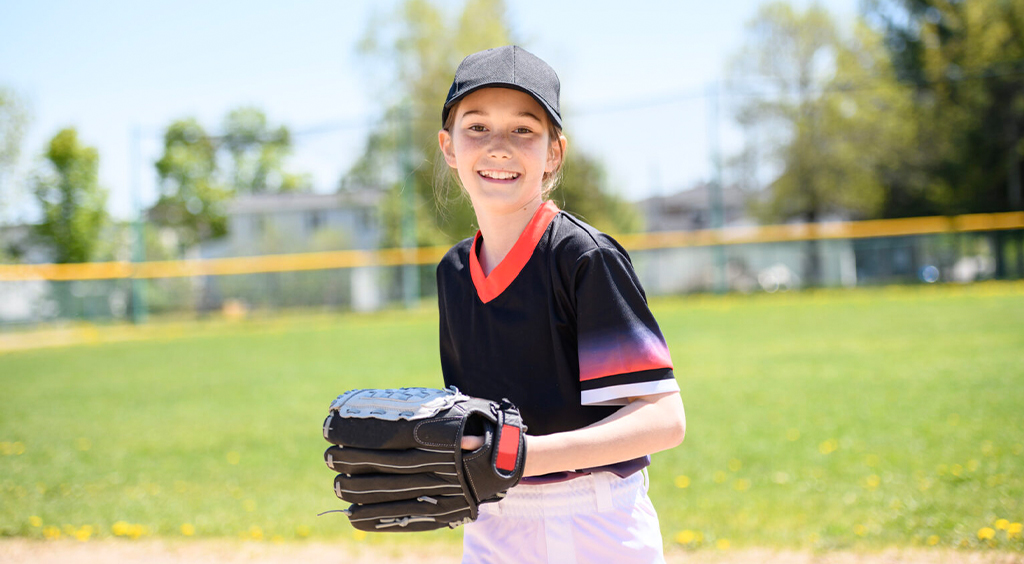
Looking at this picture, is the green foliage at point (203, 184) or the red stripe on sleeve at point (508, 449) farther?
the green foliage at point (203, 184)

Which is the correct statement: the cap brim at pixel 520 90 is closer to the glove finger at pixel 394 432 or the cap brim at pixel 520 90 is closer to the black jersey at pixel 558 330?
the black jersey at pixel 558 330

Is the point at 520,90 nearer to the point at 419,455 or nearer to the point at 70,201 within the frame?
the point at 419,455

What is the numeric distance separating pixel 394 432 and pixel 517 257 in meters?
0.41

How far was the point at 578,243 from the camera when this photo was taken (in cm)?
141

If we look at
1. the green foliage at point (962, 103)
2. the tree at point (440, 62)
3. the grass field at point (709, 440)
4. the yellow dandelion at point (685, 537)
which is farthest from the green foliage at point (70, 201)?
the yellow dandelion at point (685, 537)

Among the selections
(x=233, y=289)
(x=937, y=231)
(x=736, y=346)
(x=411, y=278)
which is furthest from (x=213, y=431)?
(x=937, y=231)

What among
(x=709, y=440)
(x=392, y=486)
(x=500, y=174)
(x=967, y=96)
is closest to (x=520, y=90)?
(x=500, y=174)

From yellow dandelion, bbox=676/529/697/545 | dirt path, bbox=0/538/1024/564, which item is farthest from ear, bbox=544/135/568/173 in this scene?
yellow dandelion, bbox=676/529/697/545

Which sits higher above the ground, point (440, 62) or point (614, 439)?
point (440, 62)

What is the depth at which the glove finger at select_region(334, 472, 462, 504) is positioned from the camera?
4.43 ft

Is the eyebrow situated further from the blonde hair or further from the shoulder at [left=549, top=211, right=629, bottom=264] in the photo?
the shoulder at [left=549, top=211, right=629, bottom=264]

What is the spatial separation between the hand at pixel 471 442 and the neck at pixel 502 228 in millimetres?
409

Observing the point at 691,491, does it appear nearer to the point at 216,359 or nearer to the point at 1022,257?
the point at 216,359

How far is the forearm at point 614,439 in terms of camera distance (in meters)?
1.27
